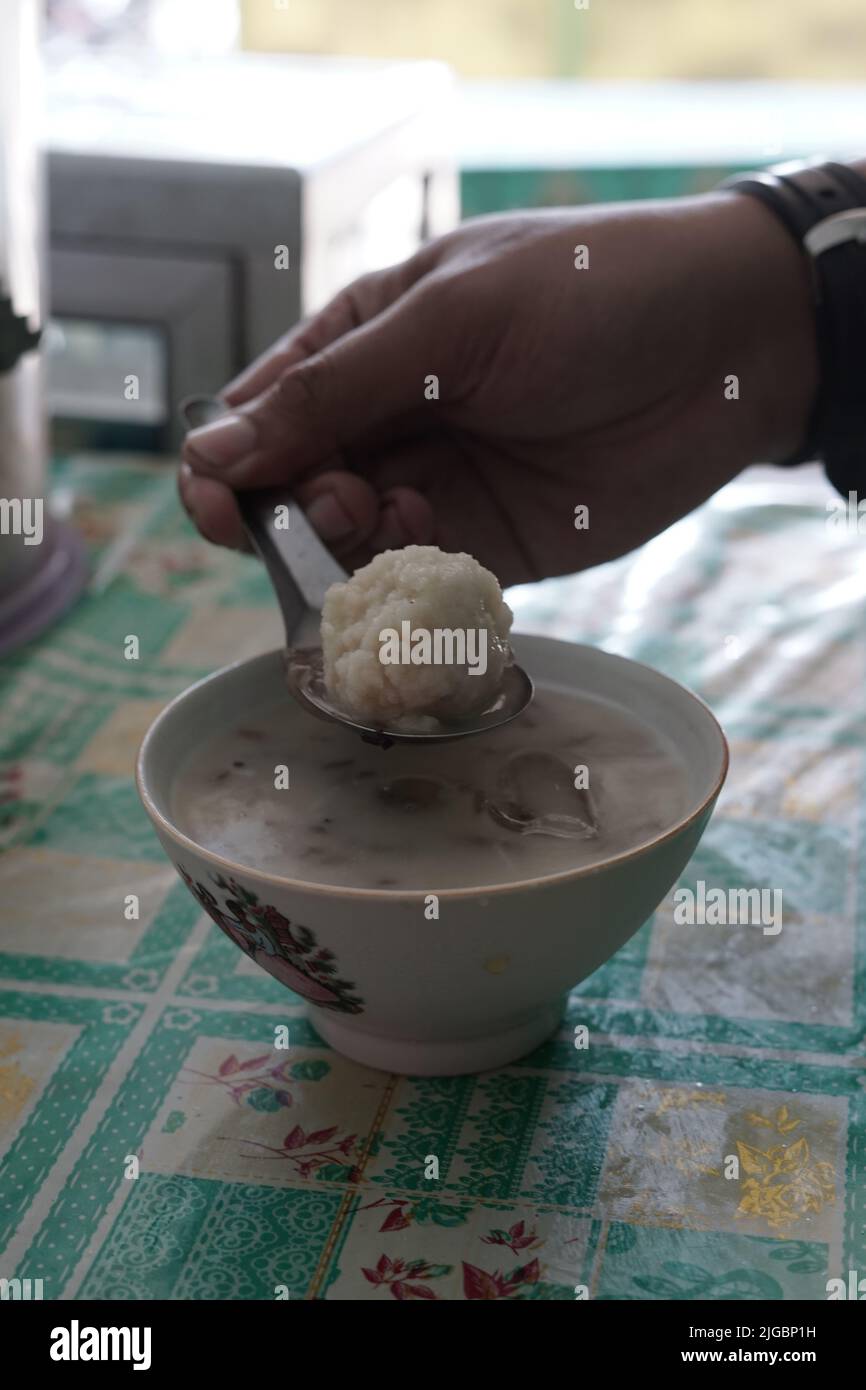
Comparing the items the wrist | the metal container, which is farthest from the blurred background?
the wrist

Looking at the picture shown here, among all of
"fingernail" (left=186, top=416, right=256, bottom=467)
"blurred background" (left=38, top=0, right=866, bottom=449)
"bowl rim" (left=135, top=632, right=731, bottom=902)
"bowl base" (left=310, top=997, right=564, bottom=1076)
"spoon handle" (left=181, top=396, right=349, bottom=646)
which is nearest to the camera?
"bowl rim" (left=135, top=632, right=731, bottom=902)

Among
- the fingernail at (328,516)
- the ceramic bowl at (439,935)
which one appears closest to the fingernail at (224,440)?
the fingernail at (328,516)

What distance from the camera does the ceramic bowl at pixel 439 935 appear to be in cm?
71

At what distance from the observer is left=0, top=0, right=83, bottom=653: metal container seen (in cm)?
134

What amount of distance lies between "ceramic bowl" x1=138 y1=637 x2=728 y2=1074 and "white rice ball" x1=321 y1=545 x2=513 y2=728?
0.38 feet

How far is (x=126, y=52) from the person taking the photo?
2.40 metres

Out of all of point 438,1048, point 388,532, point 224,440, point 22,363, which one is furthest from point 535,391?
point 438,1048

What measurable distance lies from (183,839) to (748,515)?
41.9 inches

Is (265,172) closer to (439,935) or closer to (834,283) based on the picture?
(834,283)

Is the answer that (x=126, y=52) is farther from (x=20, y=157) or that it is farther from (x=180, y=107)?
(x=20, y=157)

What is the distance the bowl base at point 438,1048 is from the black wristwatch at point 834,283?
706 mm

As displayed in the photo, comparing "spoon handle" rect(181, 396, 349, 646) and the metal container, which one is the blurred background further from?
"spoon handle" rect(181, 396, 349, 646)

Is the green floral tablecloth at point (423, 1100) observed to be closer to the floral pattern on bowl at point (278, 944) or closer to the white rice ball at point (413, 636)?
the floral pattern on bowl at point (278, 944)

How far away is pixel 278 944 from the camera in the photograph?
2.48 feet
